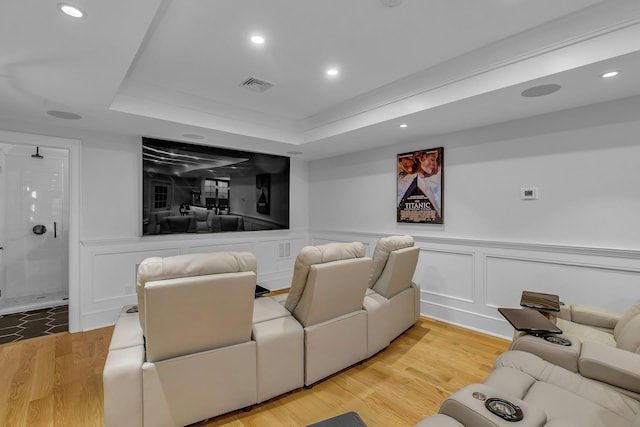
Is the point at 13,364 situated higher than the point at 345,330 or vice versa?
the point at 345,330

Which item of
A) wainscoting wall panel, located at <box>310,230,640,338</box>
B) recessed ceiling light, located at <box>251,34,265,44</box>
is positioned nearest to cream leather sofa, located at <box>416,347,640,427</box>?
wainscoting wall panel, located at <box>310,230,640,338</box>

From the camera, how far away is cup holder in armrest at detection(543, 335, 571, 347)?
1762 millimetres

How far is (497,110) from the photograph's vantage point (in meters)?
2.85

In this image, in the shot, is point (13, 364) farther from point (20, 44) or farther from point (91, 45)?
point (91, 45)

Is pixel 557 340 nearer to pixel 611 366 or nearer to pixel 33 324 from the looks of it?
pixel 611 366

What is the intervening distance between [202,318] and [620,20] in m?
3.19

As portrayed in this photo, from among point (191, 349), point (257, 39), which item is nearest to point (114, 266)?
point (191, 349)

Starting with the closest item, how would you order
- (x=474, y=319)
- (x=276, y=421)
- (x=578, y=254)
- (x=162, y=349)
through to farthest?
(x=162, y=349) → (x=276, y=421) → (x=578, y=254) → (x=474, y=319)

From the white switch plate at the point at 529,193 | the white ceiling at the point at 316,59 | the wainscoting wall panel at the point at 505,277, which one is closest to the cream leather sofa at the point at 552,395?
the wainscoting wall panel at the point at 505,277

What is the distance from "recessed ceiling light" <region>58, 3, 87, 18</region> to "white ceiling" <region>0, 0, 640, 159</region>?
3 cm

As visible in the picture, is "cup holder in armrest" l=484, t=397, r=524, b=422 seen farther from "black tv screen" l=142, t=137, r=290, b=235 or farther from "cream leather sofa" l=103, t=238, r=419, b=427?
"black tv screen" l=142, t=137, r=290, b=235

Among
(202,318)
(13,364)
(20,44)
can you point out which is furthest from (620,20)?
(13,364)

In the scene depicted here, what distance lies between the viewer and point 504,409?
1121 millimetres

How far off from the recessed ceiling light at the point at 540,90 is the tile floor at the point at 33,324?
541 centimetres
